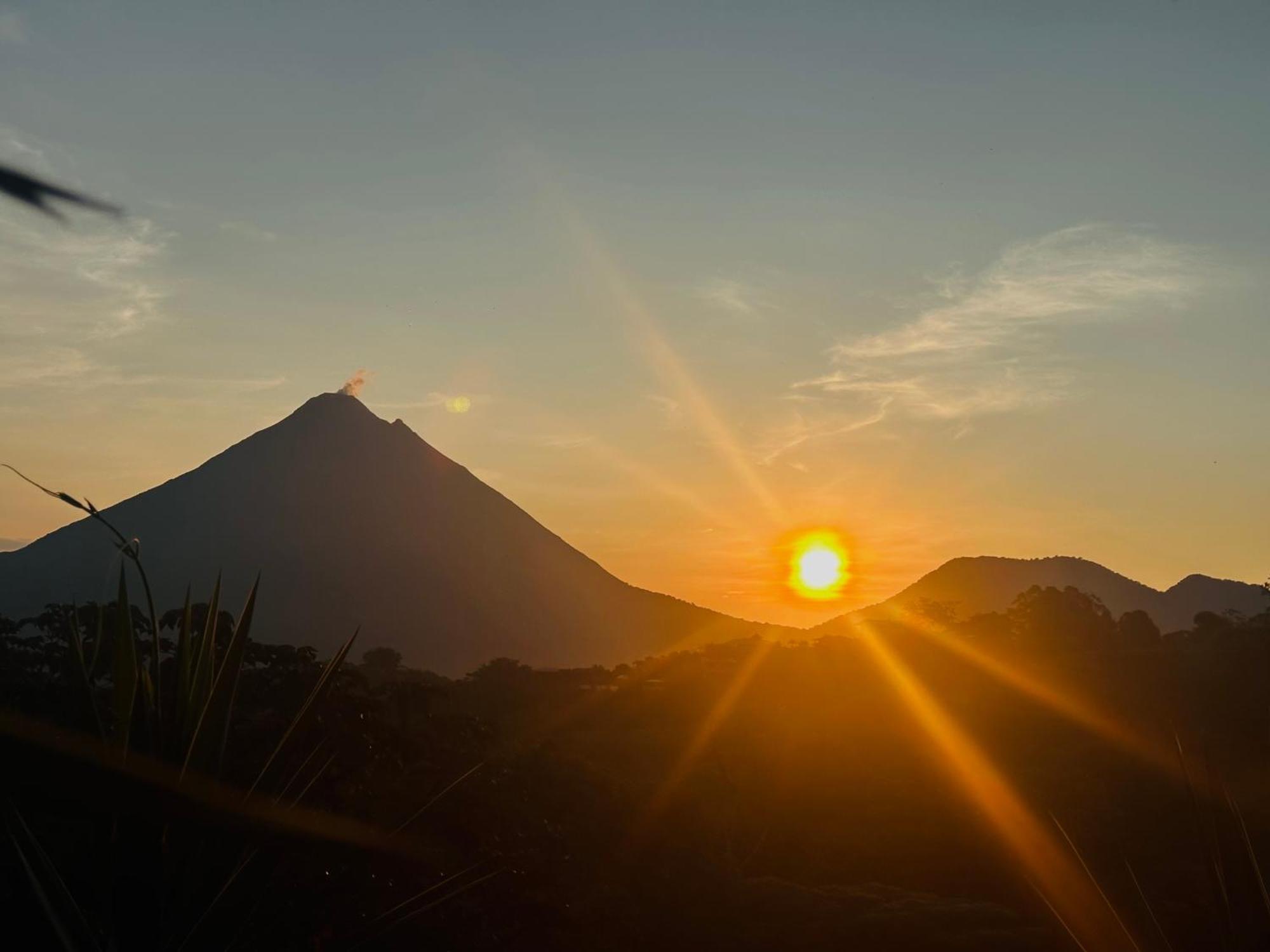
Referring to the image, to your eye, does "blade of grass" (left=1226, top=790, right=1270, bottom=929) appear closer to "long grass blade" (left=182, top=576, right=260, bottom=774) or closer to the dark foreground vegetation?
the dark foreground vegetation

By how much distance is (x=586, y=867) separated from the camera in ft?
44.4

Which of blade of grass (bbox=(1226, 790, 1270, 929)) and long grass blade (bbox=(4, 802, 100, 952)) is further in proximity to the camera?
blade of grass (bbox=(1226, 790, 1270, 929))

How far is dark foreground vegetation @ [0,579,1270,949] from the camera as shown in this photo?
396 cm

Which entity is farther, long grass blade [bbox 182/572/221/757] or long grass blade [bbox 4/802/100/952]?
long grass blade [bbox 182/572/221/757]

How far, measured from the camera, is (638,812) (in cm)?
1512

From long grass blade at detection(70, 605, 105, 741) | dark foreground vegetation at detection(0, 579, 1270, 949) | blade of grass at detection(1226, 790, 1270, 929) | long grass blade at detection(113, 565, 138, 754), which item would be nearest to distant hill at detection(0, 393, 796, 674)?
dark foreground vegetation at detection(0, 579, 1270, 949)

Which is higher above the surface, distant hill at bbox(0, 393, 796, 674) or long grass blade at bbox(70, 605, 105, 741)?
distant hill at bbox(0, 393, 796, 674)

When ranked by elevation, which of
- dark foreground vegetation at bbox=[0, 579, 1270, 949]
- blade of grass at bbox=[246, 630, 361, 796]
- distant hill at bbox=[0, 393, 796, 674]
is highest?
distant hill at bbox=[0, 393, 796, 674]

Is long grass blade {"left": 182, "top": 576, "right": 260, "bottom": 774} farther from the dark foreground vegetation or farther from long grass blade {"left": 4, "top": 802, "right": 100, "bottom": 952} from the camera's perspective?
long grass blade {"left": 4, "top": 802, "right": 100, "bottom": 952}

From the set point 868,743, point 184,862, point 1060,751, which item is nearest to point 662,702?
point 868,743

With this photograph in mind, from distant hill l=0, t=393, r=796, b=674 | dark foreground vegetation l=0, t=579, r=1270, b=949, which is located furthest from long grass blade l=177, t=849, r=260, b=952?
distant hill l=0, t=393, r=796, b=674

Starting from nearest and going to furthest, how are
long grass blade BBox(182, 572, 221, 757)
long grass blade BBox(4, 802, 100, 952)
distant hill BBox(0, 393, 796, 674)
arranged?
long grass blade BBox(4, 802, 100, 952) < long grass blade BBox(182, 572, 221, 757) < distant hill BBox(0, 393, 796, 674)

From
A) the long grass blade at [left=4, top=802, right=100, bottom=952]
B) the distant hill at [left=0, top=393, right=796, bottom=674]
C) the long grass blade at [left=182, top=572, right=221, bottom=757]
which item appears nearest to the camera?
the long grass blade at [left=4, top=802, right=100, bottom=952]

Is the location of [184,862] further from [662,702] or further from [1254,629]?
[1254,629]
